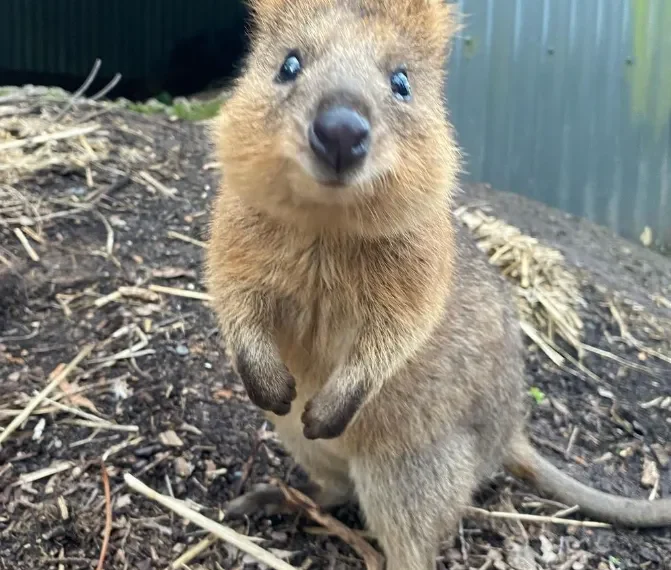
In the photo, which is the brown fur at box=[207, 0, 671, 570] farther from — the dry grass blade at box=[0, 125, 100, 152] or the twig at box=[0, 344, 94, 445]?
the dry grass blade at box=[0, 125, 100, 152]

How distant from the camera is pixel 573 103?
7.36 metres

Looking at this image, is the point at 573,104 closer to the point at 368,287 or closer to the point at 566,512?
the point at 566,512

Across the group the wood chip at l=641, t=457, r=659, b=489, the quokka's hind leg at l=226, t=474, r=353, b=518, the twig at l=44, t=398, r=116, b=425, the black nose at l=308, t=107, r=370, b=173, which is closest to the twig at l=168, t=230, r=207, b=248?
the twig at l=44, t=398, r=116, b=425

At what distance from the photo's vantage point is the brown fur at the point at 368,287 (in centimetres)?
248

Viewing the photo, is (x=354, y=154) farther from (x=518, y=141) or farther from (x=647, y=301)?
(x=518, y=141)

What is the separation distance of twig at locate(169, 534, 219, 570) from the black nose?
1809mm

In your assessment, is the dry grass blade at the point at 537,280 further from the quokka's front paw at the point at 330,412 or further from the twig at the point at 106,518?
the twig at the point at 106,518

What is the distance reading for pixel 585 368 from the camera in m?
5.00

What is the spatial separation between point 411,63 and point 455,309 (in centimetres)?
120

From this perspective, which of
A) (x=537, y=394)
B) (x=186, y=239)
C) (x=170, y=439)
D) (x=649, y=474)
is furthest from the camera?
(x=186, y=239)

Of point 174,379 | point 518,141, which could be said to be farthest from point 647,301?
point 174,379

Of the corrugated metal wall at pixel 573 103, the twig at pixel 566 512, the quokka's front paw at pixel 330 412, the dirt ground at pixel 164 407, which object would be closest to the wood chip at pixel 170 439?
the dirt ground at pixel 164 407

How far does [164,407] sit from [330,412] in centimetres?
126

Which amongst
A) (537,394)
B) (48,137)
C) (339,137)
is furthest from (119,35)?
(339,137)
